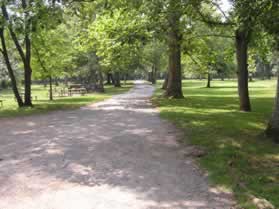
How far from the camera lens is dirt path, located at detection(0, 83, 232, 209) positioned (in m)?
4.68

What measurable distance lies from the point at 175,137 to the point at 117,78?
42.9m

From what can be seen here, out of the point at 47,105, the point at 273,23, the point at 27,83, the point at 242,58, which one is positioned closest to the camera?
the point at 273,23

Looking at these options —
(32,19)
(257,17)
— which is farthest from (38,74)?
(257,17)

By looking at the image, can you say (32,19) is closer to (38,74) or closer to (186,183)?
(186,183)

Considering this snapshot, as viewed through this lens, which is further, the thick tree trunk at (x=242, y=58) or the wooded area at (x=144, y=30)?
the thick tree trunk at (x=242, y=58)

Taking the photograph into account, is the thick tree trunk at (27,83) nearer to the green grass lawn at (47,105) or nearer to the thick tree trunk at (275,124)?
the green grass lawn at (47,105)

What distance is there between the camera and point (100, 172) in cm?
605

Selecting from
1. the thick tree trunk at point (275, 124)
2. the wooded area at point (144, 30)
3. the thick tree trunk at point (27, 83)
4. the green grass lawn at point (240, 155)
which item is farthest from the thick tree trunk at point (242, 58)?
the thick tree trunk at point (27, 83)

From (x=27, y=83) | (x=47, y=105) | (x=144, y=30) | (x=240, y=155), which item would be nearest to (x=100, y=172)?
(x=240, y=155)

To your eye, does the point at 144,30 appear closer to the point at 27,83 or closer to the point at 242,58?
the point at 242,58

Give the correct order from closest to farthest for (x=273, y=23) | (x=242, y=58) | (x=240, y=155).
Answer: (x=240, y=155)
(x=273, y=23)
(x=242, y=58)

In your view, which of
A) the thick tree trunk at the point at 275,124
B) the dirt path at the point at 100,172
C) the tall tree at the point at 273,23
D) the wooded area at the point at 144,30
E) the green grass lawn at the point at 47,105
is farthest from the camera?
the green grass lawn at the point at 47,105

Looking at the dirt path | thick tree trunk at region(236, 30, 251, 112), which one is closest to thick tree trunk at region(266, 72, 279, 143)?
the dirt path

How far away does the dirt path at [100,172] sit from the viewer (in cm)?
468
